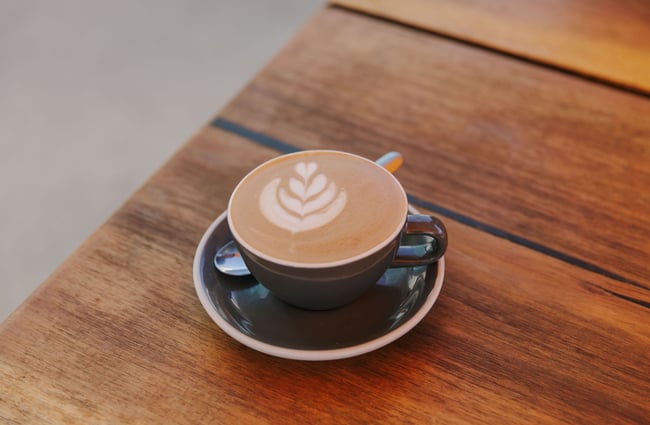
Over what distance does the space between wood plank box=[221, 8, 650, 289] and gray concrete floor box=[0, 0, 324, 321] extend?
0.81 m

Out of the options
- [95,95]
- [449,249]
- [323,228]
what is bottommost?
[95,95]

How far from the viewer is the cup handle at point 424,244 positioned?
540mm

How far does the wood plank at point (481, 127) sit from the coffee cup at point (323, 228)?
145 millimetres

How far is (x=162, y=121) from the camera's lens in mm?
1704

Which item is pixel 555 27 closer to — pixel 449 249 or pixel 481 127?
pixel 481 127

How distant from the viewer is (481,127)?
0.78 metres

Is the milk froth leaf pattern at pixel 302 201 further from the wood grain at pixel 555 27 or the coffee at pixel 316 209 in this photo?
the wood grain at pixel 555 27

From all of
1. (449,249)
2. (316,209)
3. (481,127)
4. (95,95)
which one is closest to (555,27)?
(481,127)

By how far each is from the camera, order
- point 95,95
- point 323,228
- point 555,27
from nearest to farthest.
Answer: point 323,228, point 555,27, point 95,95

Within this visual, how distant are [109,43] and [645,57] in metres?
1.55

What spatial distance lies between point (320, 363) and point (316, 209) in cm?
13

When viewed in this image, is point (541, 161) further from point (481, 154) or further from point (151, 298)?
point (151, 298)

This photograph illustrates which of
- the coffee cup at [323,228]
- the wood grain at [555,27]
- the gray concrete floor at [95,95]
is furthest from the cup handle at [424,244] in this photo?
the gray concrete floor at [95,95]

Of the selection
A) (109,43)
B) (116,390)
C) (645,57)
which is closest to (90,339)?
(116,390)
